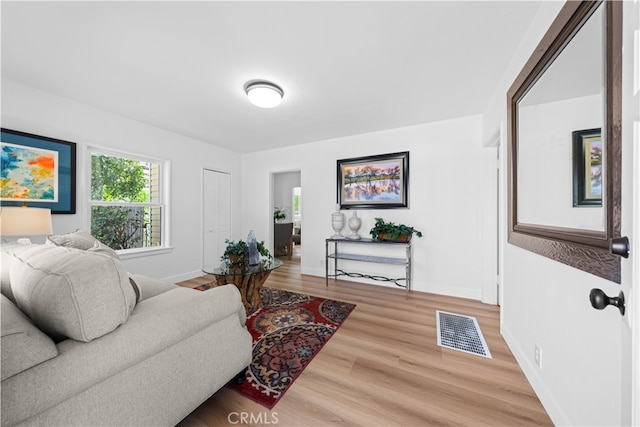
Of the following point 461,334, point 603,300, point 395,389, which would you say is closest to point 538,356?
point 461,334

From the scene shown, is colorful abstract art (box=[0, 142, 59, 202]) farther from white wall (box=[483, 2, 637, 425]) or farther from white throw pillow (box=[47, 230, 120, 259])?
white wall (box=[483, 2, 637, 425])

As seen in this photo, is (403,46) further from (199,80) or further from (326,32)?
(199,80)

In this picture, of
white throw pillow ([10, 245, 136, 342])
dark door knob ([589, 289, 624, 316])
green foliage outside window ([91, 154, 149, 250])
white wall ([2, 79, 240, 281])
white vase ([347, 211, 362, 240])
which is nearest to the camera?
dark door knob ([589, 289, 624, 316])

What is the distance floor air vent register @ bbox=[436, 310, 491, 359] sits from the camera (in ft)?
6.34

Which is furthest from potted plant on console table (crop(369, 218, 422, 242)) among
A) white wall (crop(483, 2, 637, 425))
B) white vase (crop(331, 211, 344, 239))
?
white wall (crop(483, 2, 637, 425))

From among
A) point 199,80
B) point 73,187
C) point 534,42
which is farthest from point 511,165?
point 73,187

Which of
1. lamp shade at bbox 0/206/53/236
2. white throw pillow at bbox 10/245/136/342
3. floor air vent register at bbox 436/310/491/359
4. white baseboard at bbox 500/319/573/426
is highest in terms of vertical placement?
lamp shade at bbox 0/206/53/236

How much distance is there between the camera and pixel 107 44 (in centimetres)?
175

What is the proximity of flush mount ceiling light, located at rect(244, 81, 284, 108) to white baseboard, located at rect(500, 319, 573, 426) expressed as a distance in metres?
2.91

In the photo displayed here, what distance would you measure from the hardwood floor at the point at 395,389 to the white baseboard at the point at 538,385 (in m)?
0.04

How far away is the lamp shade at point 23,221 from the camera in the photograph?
1809mm

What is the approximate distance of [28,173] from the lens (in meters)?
2.34

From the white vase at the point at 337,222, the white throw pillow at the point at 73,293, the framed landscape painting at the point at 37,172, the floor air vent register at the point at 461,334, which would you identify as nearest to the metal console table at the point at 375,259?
the white vase at the point at 337,222

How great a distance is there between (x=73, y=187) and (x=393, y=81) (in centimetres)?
365
